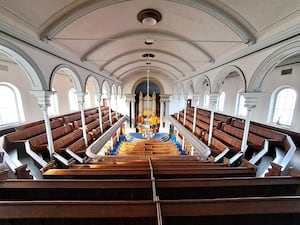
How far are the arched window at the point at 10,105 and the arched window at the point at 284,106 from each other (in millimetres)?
11956

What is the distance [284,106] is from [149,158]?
257 inches

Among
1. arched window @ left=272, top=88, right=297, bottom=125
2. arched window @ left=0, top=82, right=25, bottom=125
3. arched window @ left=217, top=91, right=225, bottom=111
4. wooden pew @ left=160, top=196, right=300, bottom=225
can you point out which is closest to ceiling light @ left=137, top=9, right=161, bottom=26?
wooden pew @ left=160, top=196, right=300, bottom=225

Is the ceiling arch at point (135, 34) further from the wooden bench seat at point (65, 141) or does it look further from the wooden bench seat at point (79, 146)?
the wooden bench seat at point (79, 146)

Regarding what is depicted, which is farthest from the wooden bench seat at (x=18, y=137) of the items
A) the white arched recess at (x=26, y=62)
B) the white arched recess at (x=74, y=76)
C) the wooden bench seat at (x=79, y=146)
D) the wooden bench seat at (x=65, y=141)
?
the white arched recess at (x=74, y=76)

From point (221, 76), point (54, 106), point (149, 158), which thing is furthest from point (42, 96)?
point (54, 106)

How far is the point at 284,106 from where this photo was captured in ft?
20.3

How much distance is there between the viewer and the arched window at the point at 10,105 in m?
6.14

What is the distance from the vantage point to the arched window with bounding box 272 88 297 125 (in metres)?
5.89

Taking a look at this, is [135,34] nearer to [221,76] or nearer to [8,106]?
[221,76]

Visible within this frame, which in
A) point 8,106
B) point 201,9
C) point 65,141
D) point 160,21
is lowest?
point 65,141

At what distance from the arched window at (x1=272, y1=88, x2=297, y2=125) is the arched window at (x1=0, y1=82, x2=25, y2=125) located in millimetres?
11956

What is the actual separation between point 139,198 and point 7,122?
762cm

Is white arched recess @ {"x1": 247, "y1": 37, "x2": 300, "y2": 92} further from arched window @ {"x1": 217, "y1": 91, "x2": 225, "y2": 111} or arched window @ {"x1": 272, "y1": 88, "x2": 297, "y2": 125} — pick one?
arched window @ {"x1": 217, "y1": 91, "x2": 225, "y2": 111}

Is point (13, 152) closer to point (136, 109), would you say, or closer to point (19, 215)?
point (19, 215)
